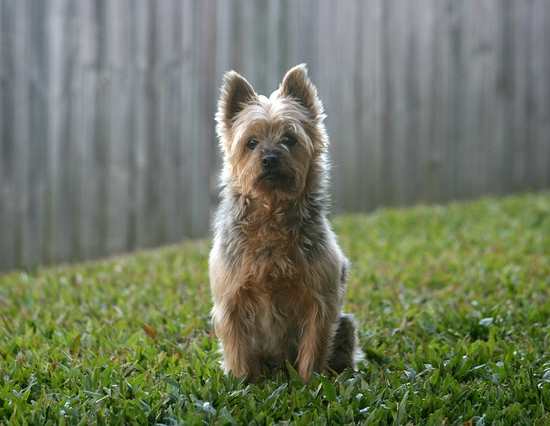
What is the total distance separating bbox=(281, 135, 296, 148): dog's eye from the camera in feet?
16.3

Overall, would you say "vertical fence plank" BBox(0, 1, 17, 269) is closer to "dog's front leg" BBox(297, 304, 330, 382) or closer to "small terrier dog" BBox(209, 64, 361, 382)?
"small terrier dog" BBox(209, 64, 361, 382)

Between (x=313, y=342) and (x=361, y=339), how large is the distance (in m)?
1.18

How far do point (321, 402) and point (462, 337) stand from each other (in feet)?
5.97

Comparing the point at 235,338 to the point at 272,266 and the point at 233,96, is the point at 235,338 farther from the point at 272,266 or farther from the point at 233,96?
the point at 233,96

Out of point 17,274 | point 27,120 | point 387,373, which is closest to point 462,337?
point 387,373

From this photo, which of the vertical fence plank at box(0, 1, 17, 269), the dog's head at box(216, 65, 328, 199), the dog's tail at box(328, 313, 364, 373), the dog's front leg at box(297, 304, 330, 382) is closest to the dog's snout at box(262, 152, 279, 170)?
the dog's head at box(216, 65, 328, 199)

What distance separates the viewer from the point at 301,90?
17.3 ft

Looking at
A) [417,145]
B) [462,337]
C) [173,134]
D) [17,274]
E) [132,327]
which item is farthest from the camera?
[417,145]

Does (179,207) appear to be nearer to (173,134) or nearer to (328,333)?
(173,134)

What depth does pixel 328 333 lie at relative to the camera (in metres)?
4.99

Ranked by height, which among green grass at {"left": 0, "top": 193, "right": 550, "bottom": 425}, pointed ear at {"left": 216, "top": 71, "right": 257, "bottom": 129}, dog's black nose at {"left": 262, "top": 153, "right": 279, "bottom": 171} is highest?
pointed ear at {"left": 216, "top": 71, "right": 257, "bottom": 129}

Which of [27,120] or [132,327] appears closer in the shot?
[132,327]

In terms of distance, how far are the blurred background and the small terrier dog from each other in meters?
4.71

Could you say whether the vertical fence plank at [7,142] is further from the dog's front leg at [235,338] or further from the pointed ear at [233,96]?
the dog's front leg at [235,338]
